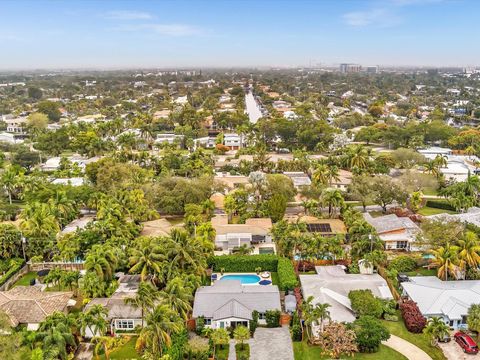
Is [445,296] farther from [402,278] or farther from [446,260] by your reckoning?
[402,278]

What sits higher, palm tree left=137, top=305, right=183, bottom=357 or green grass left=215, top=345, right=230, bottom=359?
palm tree left=137, top=305, right=183, bottom=357

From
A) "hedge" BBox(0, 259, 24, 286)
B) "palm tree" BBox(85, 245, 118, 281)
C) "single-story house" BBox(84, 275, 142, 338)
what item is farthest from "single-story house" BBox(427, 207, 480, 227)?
"hedge" BBox(0, 259, 24, 286)

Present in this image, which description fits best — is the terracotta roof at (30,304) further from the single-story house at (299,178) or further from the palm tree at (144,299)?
the single-story house at (299,178)

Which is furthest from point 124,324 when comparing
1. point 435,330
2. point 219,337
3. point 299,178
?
point 299,178

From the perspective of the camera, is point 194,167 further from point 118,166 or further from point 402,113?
point 402,113

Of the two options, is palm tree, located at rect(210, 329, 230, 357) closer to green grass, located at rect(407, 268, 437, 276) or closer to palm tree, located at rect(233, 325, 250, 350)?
palm tree, located at rect(233, 325, 250, 350)

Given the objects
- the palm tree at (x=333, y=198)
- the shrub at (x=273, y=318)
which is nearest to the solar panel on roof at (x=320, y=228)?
the palm tree at (x=333, y=198)
